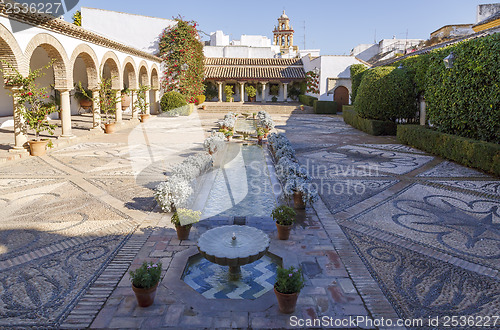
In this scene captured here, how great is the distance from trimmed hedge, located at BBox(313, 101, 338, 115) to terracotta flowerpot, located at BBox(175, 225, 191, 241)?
25.1 metres

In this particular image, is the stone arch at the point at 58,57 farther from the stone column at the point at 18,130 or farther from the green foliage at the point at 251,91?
the green foliage at the point at 251,91

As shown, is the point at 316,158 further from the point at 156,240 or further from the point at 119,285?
the point at 119,285

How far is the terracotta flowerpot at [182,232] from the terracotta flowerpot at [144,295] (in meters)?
1.63

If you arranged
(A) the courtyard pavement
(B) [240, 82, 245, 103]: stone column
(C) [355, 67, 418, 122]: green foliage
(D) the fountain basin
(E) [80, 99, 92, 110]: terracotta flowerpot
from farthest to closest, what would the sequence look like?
(B) [240, 82, 245, 103]: stone column < (E) [80, 99, 92, 110]: terracotta flowerpot < (C) [355, 67, 418, 122]: green foliage < (D) the fountain basin < (A) the courtyard pavement

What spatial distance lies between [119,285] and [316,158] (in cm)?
867

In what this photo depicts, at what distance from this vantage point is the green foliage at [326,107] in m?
29.1

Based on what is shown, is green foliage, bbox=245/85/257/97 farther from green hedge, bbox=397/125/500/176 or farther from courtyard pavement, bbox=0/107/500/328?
courtyard pavement, bbox=0/107/500/328

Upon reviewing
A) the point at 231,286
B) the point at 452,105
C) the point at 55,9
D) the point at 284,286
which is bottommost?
the point at 231,286

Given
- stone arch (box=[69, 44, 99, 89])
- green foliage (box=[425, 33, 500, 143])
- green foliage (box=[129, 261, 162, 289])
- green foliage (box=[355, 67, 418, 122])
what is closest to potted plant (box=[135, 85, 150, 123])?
stone arch (box=[69, 44, 99, 89])

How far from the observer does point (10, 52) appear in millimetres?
10453

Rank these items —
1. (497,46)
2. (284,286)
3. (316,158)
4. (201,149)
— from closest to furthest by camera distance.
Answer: (284,286)
(497,46)
(316,158)
(201,149)

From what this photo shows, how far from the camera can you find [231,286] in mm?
4344

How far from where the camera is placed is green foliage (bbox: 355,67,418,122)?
1650cm

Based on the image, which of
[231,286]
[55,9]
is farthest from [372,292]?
[55,9]
